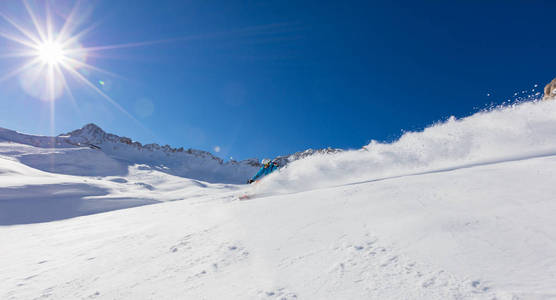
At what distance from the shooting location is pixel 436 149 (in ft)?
25.4

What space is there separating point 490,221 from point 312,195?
288cm

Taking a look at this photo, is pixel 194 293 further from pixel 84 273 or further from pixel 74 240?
pixel 74 240

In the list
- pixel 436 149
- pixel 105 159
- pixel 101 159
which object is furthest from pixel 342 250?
pixel 105 159

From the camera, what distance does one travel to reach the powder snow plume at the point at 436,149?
21.5 ft

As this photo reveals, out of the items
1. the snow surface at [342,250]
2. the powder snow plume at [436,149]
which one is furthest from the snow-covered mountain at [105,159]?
the snow surface at [342,250]

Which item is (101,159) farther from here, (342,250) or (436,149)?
(342,250)

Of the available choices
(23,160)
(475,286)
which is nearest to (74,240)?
(475,286)

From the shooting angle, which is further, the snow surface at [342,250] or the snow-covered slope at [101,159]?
the snow-covered slope at [101,159]

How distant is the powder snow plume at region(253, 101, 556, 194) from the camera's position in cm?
655

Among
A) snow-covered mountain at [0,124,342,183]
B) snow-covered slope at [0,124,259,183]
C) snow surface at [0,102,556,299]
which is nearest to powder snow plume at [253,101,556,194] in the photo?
snow surface at [0,102,556,299]

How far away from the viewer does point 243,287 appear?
2014mm

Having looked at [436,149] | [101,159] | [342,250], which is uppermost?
[101,159]

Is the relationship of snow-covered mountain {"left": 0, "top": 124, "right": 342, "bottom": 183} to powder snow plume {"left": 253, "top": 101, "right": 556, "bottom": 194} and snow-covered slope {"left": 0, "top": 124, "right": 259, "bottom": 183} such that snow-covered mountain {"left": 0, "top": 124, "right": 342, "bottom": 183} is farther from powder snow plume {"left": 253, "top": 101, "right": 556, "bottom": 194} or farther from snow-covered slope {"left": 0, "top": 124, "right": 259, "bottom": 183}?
powder snow plume {"left": 253, "top": 101, "right": 556, "bottom": 194}

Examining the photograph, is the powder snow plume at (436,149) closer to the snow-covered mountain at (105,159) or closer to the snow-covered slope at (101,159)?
the snow-covered mountain at (105,159)
